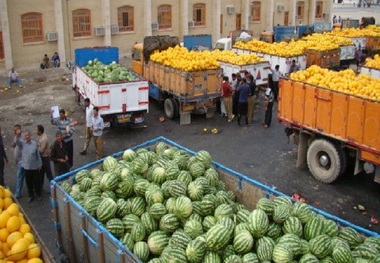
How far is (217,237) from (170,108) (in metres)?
11.5

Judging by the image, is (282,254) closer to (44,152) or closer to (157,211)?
(157,211)

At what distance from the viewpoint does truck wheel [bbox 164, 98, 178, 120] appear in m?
16.1

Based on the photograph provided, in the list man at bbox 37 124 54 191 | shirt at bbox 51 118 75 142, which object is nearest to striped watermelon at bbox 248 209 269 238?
man at bbox 37 124 54 191

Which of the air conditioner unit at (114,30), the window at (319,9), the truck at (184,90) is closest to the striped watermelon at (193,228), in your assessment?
the truck at (184,90)

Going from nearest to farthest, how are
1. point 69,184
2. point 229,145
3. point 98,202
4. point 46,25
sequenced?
1. point 98,202
2. point 69,184
3. point 229,145
4. point 46,25

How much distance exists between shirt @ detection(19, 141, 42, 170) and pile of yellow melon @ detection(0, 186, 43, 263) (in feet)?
10.9

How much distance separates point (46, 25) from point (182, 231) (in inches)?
907

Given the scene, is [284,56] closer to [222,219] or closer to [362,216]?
[362,216]

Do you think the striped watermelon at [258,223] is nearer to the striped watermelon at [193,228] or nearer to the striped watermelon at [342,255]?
the striped watermelon at [193,228]

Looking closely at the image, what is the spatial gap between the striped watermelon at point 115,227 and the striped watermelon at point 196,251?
123cm

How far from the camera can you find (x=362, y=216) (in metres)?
9.54

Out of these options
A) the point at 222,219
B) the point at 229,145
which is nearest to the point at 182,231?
the point at 222,219

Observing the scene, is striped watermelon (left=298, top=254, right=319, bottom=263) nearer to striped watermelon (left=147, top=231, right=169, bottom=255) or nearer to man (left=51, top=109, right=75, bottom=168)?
striped watermelon (left=147, top=231, right=169, bottom=255)

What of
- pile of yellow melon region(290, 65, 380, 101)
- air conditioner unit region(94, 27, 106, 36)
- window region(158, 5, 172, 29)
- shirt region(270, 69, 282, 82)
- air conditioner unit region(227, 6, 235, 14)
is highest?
air conditioner unit region(227, 6, 235, 14)
